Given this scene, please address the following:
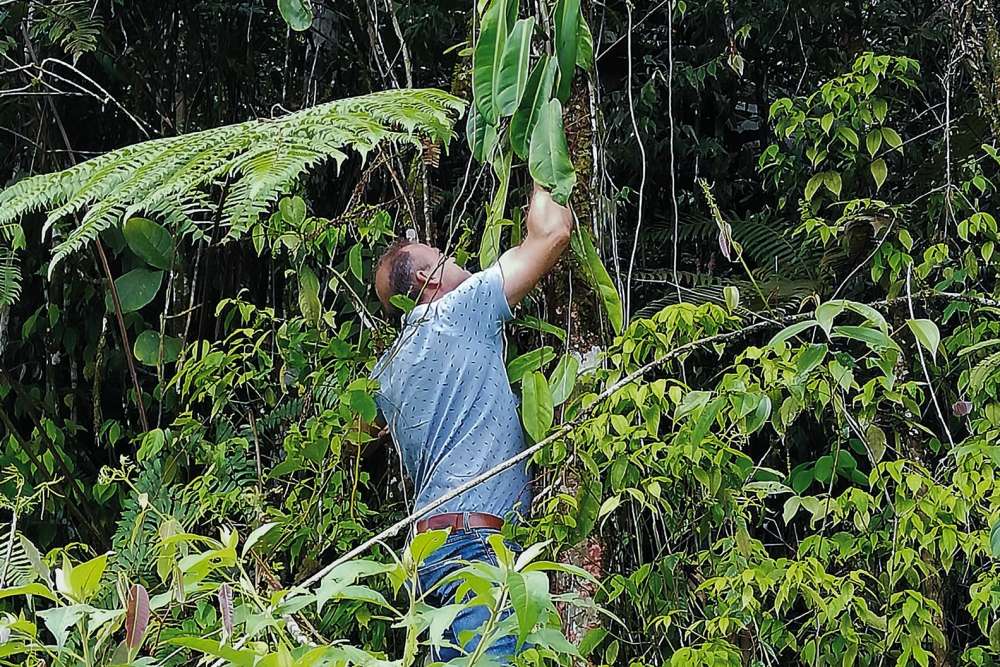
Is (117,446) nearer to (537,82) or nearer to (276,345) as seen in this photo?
(276,345)

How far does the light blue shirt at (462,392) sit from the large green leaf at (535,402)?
1.07 feet

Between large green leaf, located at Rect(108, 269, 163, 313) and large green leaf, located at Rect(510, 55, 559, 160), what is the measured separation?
4.55ft

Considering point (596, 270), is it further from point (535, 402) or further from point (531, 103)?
Answer: point (531, 103)

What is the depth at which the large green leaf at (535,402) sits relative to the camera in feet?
5.29

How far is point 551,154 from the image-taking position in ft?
3.89

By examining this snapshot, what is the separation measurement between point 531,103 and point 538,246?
618mm

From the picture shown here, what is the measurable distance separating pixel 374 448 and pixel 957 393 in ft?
4.07

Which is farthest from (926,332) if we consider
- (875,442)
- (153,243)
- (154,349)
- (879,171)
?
(154,349)

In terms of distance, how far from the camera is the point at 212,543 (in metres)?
1.01

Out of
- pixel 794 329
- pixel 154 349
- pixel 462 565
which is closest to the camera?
pixel 794 329

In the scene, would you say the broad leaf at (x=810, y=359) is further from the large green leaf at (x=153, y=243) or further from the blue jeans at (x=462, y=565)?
the large green leaf at (x=153, y=243)

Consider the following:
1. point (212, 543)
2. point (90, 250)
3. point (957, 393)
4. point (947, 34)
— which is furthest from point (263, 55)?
point (212, 543)

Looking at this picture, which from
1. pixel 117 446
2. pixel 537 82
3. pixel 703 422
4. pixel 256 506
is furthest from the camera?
pixel 117 446

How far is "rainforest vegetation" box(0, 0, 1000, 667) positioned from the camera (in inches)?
56.3
